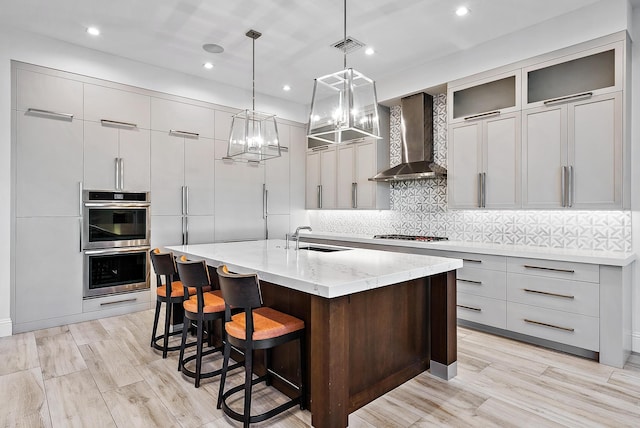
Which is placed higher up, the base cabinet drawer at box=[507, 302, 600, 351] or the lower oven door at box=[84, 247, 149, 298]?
the lower oven door at box=[84, 247, 149, 298]

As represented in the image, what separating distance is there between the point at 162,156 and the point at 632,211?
206 inches

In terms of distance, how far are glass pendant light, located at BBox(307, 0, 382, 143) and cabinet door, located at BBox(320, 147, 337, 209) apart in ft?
10.4

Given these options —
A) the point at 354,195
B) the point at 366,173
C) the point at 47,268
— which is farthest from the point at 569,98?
the point at 47,268

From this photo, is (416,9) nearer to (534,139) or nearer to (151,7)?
(534,139)

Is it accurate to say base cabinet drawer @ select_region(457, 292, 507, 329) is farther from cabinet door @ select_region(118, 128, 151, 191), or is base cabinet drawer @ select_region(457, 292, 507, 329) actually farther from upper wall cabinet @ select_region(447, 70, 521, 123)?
cabinet door @ select_region(118, 128, 151, 191)

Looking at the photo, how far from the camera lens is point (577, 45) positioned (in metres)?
3.33

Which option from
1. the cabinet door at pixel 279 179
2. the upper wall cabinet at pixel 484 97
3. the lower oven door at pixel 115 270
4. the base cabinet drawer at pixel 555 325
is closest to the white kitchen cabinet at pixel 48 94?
the lower oven door at pixel 115 270

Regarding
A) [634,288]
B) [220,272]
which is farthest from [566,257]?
[220,272]

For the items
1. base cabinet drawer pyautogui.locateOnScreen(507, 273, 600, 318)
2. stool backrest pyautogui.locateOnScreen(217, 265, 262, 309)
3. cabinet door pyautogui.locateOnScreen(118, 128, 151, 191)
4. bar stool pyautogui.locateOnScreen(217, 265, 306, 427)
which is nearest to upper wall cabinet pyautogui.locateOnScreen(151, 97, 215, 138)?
cabinet door pyautogui.locateOnScreen(118, 128, 151, 191)

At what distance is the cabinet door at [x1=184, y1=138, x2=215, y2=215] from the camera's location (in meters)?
4.96

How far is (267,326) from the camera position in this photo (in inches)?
84.6

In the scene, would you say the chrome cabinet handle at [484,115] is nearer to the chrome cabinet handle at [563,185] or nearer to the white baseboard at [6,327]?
the chrome cabinet handle at [563,185]

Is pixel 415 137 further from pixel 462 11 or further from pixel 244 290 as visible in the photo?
pixel 244 290

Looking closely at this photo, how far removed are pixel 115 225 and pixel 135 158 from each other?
87cm
